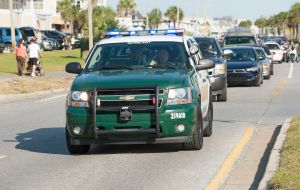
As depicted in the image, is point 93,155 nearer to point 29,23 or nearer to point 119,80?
point 119,80

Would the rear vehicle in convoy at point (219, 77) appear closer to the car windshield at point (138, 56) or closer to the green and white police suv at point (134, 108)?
the car windshield at point (138, 56)

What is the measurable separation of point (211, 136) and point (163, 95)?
2963mm

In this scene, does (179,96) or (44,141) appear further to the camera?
(44,141)

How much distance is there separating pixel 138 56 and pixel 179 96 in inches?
59.8

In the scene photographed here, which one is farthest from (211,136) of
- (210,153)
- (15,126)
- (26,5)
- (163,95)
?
(26,5)

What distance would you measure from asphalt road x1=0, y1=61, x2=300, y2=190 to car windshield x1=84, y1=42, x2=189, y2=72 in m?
1.29

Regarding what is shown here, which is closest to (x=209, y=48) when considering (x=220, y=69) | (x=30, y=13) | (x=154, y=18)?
(x=220, y=69)

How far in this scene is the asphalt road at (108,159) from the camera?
8.66m

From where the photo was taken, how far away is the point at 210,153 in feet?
35.2

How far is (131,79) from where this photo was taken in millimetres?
10070

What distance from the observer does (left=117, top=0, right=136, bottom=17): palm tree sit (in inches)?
4995

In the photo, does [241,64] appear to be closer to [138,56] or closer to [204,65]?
[204,65]

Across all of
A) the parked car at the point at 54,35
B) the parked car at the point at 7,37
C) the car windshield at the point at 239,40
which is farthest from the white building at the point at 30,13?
the car windshield at the point at 239,40

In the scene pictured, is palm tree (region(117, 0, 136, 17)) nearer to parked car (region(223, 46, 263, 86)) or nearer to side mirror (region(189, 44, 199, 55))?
parked car (region(223, 46, 263, 86))
